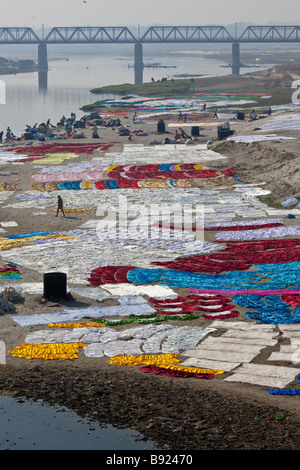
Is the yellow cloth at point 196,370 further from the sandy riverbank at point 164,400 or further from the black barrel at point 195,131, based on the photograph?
the black barrel at point 195,131

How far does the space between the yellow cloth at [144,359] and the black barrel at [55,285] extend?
23.6 ft

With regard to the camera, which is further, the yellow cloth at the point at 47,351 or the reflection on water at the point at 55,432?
the yellow cloth at the point at 47,351

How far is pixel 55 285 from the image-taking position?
36.1 meters

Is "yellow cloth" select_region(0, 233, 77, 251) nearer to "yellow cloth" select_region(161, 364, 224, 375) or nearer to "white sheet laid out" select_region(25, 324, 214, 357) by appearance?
"white sheet laid out" select_region(25, 324, 214, 357)

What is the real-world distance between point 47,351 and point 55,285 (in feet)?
20.0

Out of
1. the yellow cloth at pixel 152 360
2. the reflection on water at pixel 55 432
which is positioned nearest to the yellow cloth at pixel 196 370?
the yellow cloth at pixel 152 360

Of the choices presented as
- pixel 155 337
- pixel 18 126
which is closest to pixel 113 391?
pixel 155 337

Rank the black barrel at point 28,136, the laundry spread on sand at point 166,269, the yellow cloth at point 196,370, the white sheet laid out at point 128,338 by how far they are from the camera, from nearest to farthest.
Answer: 1. the yellow cloth at point 196,370
2. the laundry spread on sand at point 166,269
3. the white sheet laid out at point 128,338
4. the black barrel at point 28,136

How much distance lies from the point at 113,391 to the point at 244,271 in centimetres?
1595

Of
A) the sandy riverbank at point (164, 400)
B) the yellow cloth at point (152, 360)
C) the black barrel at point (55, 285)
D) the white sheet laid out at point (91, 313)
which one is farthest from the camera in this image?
the black barrel at point (55, 285)

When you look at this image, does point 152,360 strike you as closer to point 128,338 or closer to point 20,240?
point 128,338

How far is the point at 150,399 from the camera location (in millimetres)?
25750

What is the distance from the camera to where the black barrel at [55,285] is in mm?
35781

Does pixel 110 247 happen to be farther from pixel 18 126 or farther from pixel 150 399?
pixel 18 126
